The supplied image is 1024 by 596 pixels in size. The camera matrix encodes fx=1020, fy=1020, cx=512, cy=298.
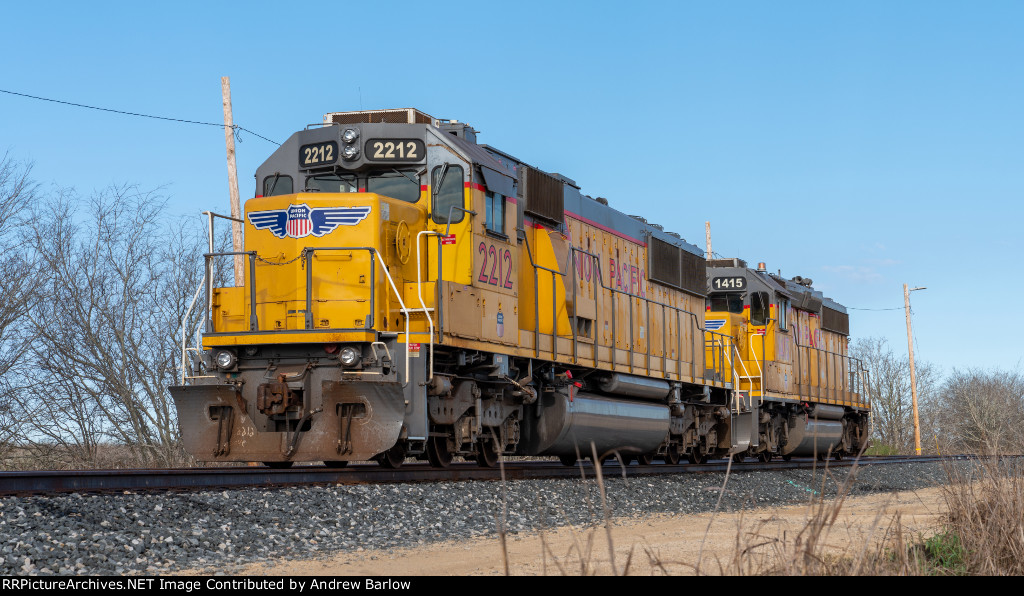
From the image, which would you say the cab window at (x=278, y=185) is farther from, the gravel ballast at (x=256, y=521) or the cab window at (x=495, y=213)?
the gravel ballast at (x=256, y=521)

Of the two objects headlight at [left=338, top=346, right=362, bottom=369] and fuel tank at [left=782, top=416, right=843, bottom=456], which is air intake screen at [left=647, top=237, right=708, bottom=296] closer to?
fuel tank at [left=782, top=416, right=843, bottom=456]

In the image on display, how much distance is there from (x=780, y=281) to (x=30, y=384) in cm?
1638

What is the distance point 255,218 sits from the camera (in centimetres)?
1148

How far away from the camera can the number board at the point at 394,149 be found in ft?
38.8

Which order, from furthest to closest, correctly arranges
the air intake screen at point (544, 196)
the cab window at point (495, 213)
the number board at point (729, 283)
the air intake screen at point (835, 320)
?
the air intake screen at point (835, 320) → the number board at point (729, 283) → the air intake screen at point (544, 196) → the cab window at point (495, 213)

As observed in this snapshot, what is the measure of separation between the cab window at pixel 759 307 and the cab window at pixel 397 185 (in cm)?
1182

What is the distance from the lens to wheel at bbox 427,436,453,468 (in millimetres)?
12008

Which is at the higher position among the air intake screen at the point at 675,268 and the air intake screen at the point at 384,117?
the air intake screen at the point at 384,117

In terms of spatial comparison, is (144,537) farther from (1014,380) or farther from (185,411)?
(1014,380)

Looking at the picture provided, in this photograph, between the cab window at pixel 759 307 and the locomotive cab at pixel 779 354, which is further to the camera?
the cab window at pixel 759 307

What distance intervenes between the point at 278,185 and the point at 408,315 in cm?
283

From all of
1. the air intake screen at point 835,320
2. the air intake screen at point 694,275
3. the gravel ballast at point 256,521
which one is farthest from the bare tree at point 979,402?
the gravel ballast at point 256,521

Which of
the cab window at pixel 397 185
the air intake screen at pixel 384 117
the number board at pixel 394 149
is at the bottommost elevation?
the cab window at pixel 397 185

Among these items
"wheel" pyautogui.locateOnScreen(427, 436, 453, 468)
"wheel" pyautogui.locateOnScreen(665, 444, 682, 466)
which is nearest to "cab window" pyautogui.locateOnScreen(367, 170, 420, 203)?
"wheel" pyautogui.locateOnScreen(427, 436, 453, 468)
